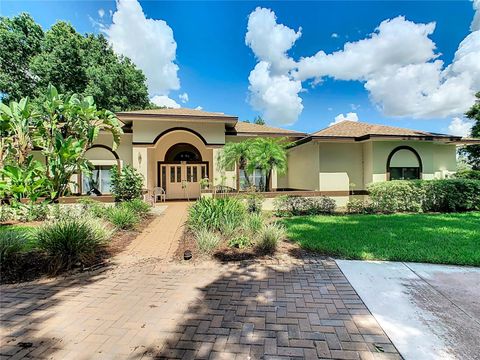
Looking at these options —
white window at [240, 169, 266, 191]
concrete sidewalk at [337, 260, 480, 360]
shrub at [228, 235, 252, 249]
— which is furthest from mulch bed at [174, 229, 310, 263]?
white window at [240, 169, 266, 191]

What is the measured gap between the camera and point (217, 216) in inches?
305

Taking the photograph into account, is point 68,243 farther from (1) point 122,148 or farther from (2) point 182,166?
(2) point 182,166

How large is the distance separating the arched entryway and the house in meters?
1.13

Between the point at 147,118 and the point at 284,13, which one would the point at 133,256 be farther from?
the point at 284,13

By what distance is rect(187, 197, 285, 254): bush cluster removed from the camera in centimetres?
605

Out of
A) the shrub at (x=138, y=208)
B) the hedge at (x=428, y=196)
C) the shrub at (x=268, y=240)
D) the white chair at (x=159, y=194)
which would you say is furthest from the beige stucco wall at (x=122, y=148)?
the hedge at (x=428, y=196)

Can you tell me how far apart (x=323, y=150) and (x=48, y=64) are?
2488cm

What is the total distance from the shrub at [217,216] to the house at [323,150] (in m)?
6.04

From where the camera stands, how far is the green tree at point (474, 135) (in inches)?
925

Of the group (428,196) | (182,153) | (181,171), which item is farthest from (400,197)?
(182,153)

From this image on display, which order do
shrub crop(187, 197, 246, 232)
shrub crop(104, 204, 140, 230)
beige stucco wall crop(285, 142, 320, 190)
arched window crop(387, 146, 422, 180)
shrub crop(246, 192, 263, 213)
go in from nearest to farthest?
shrub crop(187, 197, 246, 232)
shrub crop(104, 204, 140, 230)
shrub crop(246, 192, 263, 213)
arched window crop(387, 146, 422, 180)
beige stucco wall crop(285, 142, 320, 190)

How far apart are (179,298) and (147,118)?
11.9 meters

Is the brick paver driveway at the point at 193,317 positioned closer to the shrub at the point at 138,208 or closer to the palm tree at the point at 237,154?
the shrub at the point at 138,208

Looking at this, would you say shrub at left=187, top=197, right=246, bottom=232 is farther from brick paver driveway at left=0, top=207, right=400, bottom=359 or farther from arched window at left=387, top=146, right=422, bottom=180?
arched window at left=387, top=146, right=422, bottom=180
